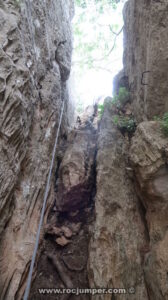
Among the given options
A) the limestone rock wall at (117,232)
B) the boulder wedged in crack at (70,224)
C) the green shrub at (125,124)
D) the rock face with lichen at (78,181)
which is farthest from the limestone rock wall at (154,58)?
the boulder wedged in crack at (70,224)

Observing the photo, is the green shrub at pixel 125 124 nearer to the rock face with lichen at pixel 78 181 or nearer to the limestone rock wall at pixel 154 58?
the rock face with lichen at pixel 78 181

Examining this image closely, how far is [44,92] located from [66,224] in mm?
3356

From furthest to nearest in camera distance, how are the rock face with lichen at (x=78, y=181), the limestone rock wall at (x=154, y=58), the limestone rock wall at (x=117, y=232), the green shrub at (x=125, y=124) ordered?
the green shrub at (x=125, y=124) → the limestone rock wall at (x=154, y=58) → the limestone rock wall at (x=117, y=232) → the rock face with lichen at (x=78, y=181)

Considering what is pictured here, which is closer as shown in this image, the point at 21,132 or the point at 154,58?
the point at 21,132

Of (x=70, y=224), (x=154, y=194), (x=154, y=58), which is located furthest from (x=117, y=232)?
(x=154, y=58)

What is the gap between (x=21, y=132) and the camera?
342cm

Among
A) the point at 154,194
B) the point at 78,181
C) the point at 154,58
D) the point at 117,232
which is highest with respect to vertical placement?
the point at 154,58

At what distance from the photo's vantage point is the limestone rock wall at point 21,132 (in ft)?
9.70

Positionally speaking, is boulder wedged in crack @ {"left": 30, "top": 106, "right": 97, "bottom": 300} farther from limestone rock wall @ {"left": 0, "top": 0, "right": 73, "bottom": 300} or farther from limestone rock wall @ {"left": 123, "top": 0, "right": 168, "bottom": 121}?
limestone rock wall @ {"left": 123, "top": 0, "right": 168, "bottom": 121}

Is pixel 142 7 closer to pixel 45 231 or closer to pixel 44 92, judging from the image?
pixel 44 92

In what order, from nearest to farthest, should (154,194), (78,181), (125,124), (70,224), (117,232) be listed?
(154,194) → (117,232) → (70,224) → (78,181) → (125,124)

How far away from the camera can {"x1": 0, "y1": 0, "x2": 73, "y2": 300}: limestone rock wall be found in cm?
296

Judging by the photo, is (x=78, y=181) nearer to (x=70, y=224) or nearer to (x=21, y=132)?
(x=70, y=224)

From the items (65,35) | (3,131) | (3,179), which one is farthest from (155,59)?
(65,35)
